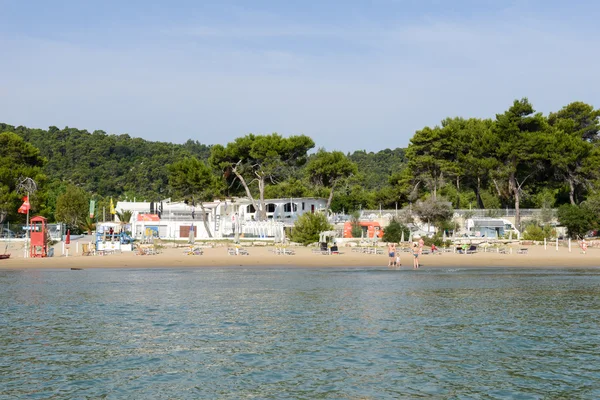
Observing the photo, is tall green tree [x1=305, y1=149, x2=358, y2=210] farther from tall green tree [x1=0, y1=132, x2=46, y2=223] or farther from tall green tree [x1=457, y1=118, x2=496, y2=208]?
tall green tree [x1=0, y1=132, x2=46, y2=223]

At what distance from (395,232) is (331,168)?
20.2 metres

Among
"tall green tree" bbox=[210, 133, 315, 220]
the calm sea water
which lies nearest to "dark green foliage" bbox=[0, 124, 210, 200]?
"tall green tree" bbox=[210, 133, 315, 220]

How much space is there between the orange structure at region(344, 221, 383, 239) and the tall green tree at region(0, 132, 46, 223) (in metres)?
27.5

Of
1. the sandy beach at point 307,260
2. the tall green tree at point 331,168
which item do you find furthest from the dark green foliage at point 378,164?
the sandy beach at point 307,260

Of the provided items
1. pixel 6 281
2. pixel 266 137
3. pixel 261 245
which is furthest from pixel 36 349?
pixel 266 137

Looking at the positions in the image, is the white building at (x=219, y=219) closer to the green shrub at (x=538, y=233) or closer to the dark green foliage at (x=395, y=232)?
the dark green foliage at (x=395, y=232)

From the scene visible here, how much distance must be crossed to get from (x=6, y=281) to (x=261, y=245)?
24.3 m

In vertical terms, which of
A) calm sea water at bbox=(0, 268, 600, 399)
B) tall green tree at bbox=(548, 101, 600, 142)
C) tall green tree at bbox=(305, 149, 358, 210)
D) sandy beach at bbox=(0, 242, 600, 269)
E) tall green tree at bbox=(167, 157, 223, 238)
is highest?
tall green tree at bbox=(548, 101, 600, 142)

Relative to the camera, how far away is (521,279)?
3256 centimetres

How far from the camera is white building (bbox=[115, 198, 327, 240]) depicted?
6037 cm

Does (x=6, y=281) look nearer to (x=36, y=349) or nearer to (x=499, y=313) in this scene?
(x=36, y=349)

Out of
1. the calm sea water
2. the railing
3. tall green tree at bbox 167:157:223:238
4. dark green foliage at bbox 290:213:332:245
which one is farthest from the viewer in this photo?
tall green tree at bbox 167:157:223:238

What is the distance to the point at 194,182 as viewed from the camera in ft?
209

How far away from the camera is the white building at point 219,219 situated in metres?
60.4
